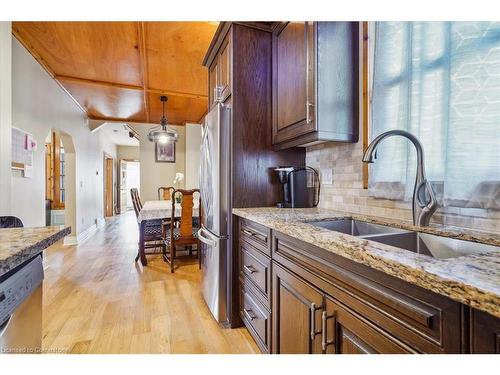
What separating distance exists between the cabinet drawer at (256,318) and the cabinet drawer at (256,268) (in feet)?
0.29

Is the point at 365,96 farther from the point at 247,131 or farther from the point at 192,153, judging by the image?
the point at 192,153

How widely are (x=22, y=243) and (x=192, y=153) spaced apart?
211 inches

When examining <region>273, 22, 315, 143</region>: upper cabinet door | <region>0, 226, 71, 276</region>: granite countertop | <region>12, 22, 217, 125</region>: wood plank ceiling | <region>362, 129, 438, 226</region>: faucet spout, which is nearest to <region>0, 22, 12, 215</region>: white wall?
<region>12, 22, 217, 125</region>: wood plank ceiling

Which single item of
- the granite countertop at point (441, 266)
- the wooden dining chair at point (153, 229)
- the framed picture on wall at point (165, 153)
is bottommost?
the wooden dining chair at point (153, 229)

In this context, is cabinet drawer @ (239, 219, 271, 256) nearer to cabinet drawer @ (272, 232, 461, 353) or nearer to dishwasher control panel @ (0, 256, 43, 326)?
cabinet drawer @ (272, 232, 461, 353)

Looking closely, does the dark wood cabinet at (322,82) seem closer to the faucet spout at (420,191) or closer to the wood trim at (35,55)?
the faucet spout at (420,191)

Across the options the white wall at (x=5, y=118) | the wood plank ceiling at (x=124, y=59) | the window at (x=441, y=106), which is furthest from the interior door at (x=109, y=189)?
the window at (x=441, y=106)

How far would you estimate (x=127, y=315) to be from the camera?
2014mm

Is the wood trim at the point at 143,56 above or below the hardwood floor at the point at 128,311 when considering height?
above

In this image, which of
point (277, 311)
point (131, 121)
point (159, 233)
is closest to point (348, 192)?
point (277, 311)

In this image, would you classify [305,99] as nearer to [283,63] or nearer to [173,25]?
[283,63]

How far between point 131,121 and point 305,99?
529cm

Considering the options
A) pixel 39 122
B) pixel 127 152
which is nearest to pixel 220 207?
pixel 39 122

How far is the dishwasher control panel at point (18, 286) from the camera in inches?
24.5
